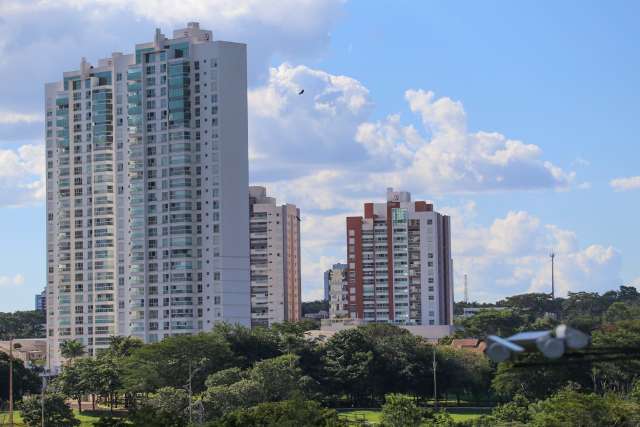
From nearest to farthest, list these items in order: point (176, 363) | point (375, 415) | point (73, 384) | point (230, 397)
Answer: point (230, 397) < point (375, 415) < point (176, 363) < point (73, 384)

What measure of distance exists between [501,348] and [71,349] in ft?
359

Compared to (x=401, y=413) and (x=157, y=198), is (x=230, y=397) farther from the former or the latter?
(x=157, y=198)

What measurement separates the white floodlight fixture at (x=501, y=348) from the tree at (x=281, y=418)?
1635 inches

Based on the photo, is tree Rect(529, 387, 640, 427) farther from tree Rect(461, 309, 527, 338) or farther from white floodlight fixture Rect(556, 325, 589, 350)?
tree Rect(461, 309, 527, 338)

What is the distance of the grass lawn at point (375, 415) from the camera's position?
82.7m

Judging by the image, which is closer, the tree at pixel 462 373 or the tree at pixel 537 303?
the tree at pixel 462 373

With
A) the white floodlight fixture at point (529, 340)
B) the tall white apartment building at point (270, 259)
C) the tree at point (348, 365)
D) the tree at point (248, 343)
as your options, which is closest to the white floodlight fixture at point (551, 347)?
the white floodlight fixture at point (529, 340)

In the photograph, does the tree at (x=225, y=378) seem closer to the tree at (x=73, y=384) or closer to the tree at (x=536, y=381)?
the tree at (x=73, y=384)

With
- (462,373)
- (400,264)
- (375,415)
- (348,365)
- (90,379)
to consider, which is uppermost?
(400,264)

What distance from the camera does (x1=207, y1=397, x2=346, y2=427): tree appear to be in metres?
54.6

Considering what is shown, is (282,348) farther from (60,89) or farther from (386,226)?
(386,226)

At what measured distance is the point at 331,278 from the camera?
17175 centimetres

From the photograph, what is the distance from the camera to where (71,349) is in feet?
386

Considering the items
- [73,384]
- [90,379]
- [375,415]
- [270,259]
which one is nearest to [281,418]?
[375,415]
